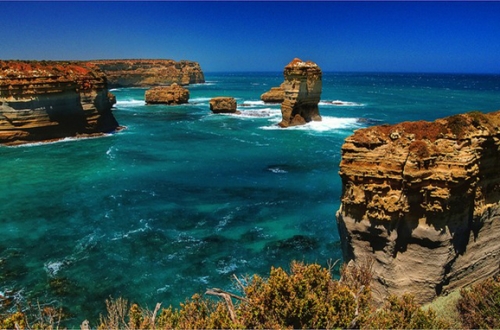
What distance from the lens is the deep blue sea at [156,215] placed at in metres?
17.4

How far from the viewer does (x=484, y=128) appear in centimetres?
1198

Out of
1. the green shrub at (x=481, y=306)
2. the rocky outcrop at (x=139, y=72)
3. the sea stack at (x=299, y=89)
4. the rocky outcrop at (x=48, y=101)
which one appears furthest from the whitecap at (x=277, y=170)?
the rocky outcrop at (x=139, y=72)

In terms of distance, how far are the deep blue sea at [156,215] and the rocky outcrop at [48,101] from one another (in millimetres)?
2906

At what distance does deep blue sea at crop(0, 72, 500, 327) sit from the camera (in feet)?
57.1

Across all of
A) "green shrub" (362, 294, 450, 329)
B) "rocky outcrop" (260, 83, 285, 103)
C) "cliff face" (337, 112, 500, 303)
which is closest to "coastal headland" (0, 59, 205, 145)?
"cliff face" (337, 112, 500, 303)

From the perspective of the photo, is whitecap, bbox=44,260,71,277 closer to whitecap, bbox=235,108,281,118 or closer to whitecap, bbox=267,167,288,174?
whitecap, bbox=267,167,288,174

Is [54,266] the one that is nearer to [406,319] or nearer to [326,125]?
[406,319]

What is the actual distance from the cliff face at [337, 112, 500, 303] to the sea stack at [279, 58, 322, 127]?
42701 mm

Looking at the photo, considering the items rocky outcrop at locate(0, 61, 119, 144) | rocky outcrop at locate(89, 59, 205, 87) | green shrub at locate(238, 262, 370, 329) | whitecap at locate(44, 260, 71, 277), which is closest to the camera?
green shrub at locate(238, 262, 370, 329)

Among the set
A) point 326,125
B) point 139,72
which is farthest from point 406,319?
point 139,72

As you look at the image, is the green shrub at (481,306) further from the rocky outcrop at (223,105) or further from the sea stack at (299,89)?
the rocky outcrop at (223,105)

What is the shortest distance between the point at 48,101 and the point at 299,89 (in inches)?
1308

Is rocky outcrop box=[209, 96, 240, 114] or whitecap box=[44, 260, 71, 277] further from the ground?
rocky outcrop box=[209, 96, 240, 114]

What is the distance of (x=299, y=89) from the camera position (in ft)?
181
